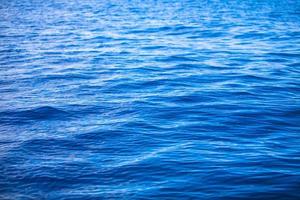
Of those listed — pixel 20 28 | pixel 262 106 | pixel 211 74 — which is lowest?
pixel 262 106

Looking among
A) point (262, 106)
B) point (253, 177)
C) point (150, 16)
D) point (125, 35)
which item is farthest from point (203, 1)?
point (253, 177)

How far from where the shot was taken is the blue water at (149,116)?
26.5 feet

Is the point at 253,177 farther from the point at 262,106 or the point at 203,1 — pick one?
the point at 203,1

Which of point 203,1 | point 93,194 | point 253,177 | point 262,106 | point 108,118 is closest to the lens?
point 93,194

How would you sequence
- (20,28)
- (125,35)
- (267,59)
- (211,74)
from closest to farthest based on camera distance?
(211,74) < (267,59) < (125,35) < (20,28)

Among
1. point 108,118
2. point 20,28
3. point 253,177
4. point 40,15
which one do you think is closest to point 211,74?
point 108,118

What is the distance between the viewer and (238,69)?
1698 centimetres

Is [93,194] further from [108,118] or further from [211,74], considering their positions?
[211,74]

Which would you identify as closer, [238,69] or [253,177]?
[253,177]

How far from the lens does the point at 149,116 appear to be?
11.6m

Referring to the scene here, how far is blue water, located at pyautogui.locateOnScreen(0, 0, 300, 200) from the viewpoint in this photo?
808 cm

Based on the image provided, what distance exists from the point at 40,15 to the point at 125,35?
1271 centimetres

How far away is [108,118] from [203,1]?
39667 mm

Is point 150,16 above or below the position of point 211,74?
above
